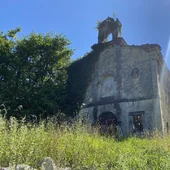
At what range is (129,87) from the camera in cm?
1923

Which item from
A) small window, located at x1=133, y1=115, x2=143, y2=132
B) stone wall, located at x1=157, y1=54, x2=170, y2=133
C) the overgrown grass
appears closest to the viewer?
the overgrown grass

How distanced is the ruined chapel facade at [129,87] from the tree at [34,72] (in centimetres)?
319

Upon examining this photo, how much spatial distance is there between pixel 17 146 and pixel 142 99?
49.3 feet

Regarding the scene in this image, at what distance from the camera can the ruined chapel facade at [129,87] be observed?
57.7 ft

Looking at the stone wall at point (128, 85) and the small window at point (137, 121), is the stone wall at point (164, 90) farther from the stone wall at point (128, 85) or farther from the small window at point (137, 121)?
the small window at point (137, 121)

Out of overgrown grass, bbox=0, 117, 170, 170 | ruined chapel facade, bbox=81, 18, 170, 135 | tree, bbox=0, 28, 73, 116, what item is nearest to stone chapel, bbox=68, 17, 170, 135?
ruined chapel facade, bbox=81, 18, 170, 135

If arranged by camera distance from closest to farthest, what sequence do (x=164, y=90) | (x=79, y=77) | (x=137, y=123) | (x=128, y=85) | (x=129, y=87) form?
(x=137, y=123) < (x=129, y=87) < (x=128, y=85) < (x=164, y=90) < (x=79, y=77)

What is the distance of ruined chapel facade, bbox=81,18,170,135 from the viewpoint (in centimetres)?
1759

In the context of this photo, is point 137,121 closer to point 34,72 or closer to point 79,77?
point 79,77

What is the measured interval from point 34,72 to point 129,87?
8.46 meters

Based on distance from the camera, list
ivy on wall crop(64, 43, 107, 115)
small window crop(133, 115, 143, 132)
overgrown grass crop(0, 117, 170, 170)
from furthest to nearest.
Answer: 1. ivy on wall crop(64, 43, 107, 115)
2. small window crop(133, 115, 143, 132)
3. overgrown grass crop(0, 117, 170, 170)

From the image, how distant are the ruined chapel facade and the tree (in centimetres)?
319

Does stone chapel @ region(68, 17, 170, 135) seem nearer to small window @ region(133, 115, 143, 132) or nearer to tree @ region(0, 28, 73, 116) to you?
small window @ region(133, 115, 143, 132)

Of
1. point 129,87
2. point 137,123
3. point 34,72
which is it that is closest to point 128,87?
point 129,87
